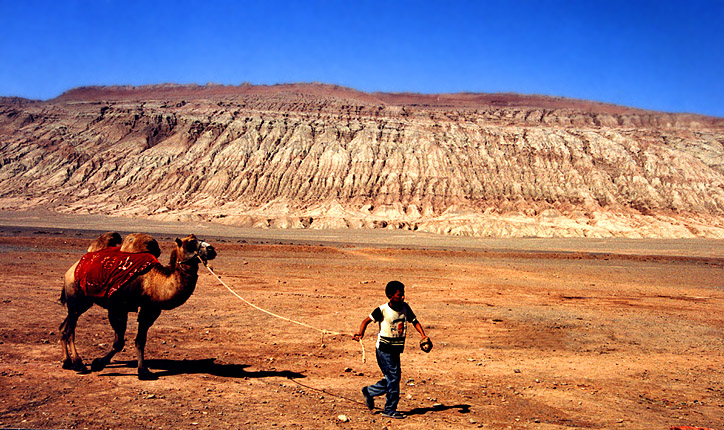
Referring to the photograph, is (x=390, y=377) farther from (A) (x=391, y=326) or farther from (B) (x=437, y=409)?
(B) (x=437, y=409)

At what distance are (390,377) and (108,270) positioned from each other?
196 inches

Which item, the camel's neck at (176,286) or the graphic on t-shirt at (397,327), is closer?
the graphic on t-shirt at (397,327)

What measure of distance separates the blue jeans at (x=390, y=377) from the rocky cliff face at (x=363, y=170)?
190 feet

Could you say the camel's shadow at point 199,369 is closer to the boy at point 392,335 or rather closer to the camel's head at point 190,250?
the camel's head at point 190,250

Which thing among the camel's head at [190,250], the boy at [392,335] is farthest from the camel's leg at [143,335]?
the boy at [392,335]

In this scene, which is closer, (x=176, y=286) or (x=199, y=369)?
(x=176, y=286)

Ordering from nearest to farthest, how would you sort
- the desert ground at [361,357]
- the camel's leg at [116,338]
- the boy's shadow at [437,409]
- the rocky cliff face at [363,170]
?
1. the desert ground at [361,357]
2. the boy's shadow at [437,409]
3. the camel's leg at [116,338]
4. the rocky cliff face at [363,170]

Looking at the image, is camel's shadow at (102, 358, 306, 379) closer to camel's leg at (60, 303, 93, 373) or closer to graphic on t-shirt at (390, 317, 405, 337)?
camel's leg at (60, 303, 93, 373)

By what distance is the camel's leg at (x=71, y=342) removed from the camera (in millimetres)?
9711

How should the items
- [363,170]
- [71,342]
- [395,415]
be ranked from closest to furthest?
[395,415] < [71,342] < [363,170]

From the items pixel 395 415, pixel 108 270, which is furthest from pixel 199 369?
pixel 395 415

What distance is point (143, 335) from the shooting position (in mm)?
9773

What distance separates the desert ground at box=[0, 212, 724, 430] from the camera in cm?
835

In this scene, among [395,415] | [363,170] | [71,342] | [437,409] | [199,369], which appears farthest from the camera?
[363,170]
